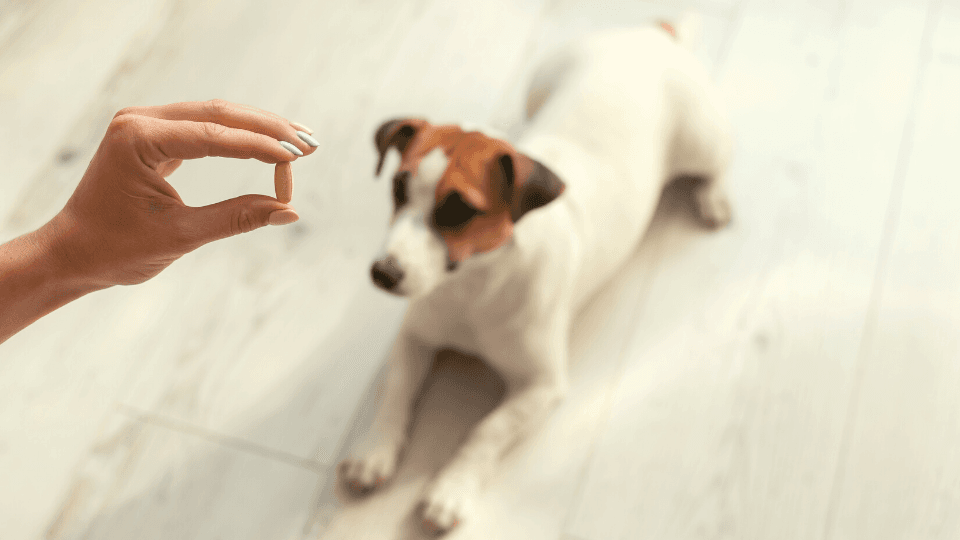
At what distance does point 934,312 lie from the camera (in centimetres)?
176

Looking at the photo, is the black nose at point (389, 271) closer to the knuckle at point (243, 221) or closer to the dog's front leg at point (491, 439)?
the knuckle at point (243, 221)

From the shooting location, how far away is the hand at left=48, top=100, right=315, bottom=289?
0.88 metres

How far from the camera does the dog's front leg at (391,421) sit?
58.3 inches

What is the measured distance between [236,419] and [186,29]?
1.22 meters

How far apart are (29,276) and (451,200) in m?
0.58

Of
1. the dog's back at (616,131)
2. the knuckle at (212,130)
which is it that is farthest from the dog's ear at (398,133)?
the knuckle at (212,130)

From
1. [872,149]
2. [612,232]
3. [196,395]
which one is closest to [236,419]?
[196,395]

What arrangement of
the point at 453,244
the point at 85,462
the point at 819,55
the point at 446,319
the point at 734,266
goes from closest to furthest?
the point at 453,244 < the point at 446,319 < the point at 85,462 < the point at 734,266 < the point at 819,55

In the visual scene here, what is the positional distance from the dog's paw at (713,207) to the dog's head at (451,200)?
785 mm

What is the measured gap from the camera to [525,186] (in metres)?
1.13

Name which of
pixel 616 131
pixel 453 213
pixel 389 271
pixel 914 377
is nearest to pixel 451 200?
pixel 453 213

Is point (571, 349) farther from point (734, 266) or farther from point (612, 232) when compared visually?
point (734, 266)

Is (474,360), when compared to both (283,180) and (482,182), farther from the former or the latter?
(283,180)

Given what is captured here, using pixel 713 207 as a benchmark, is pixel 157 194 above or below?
above
